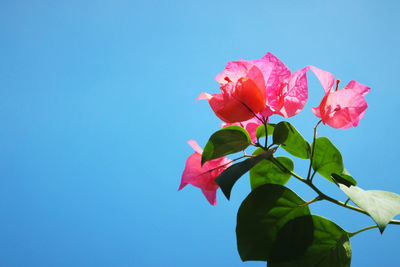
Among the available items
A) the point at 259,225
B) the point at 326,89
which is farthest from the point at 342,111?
the point at 259,225

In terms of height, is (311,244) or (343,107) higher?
(343,107)

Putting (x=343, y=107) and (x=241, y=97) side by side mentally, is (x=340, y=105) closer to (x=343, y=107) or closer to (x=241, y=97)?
(x=343, y=107)

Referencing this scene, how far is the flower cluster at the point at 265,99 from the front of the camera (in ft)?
1.10

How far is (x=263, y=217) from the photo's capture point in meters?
0.34

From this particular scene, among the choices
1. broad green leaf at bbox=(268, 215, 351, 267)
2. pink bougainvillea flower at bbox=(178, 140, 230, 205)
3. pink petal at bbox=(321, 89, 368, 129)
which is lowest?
broad green leaf at bbox=(268, 215, 351, 267)

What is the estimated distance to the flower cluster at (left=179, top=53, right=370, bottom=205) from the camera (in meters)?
0.34

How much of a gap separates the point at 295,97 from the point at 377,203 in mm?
116

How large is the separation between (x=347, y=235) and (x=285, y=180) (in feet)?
0.28

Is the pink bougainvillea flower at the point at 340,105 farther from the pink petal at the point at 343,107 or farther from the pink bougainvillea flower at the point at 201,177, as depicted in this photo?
the pink bougainvillea flower at the point at 201,177

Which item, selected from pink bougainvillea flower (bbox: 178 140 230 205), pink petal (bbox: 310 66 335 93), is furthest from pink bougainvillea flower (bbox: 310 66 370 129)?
pink bougainvillea flower (bbox: 178 140 230 205)

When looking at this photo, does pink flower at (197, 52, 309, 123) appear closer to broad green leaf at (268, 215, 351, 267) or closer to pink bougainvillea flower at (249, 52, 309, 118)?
pink bougainvillea flower at (249, 52, 309, 118)

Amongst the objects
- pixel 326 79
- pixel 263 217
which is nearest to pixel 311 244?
pixel 263 217

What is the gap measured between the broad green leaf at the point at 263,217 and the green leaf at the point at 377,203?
5 cm

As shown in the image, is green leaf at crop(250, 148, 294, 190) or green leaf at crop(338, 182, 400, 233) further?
green leaf at crop(250, 148, 294, 190)
